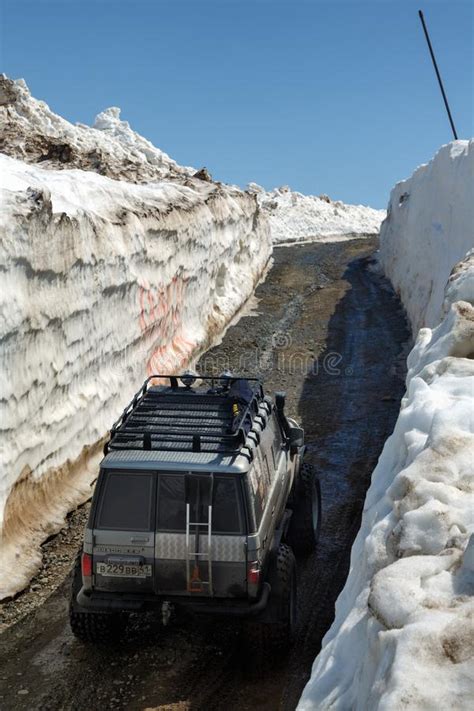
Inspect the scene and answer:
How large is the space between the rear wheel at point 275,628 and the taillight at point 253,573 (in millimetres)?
393

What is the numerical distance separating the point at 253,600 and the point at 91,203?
999 centimetres

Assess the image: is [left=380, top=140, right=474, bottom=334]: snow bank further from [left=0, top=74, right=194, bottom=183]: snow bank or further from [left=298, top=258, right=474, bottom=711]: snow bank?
[left=0, top=74, right=194, bottom=183]: snow bank

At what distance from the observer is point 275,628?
798 cm

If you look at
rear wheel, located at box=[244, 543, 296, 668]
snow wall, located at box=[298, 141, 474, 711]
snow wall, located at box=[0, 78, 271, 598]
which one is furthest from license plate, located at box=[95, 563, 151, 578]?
snow wall, located at box=[0, 78, 271, 598]

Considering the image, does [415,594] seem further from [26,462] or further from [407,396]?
[26,462]

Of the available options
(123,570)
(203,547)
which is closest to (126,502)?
(123,570)

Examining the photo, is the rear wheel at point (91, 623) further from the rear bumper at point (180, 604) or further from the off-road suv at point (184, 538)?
the rear bumper at point (180, 604)

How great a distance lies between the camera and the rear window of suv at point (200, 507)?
7.79 meters

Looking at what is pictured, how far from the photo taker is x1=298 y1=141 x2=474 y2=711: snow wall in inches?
187

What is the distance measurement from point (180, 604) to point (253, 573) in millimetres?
787

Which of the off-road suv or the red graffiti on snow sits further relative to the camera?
the red graffiti on snow

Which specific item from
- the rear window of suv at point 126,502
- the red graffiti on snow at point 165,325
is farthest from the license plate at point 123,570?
the red graffiti on snow at point 165,325

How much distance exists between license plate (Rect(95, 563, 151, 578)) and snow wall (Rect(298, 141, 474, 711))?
190 cm

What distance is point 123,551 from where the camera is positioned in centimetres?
787
